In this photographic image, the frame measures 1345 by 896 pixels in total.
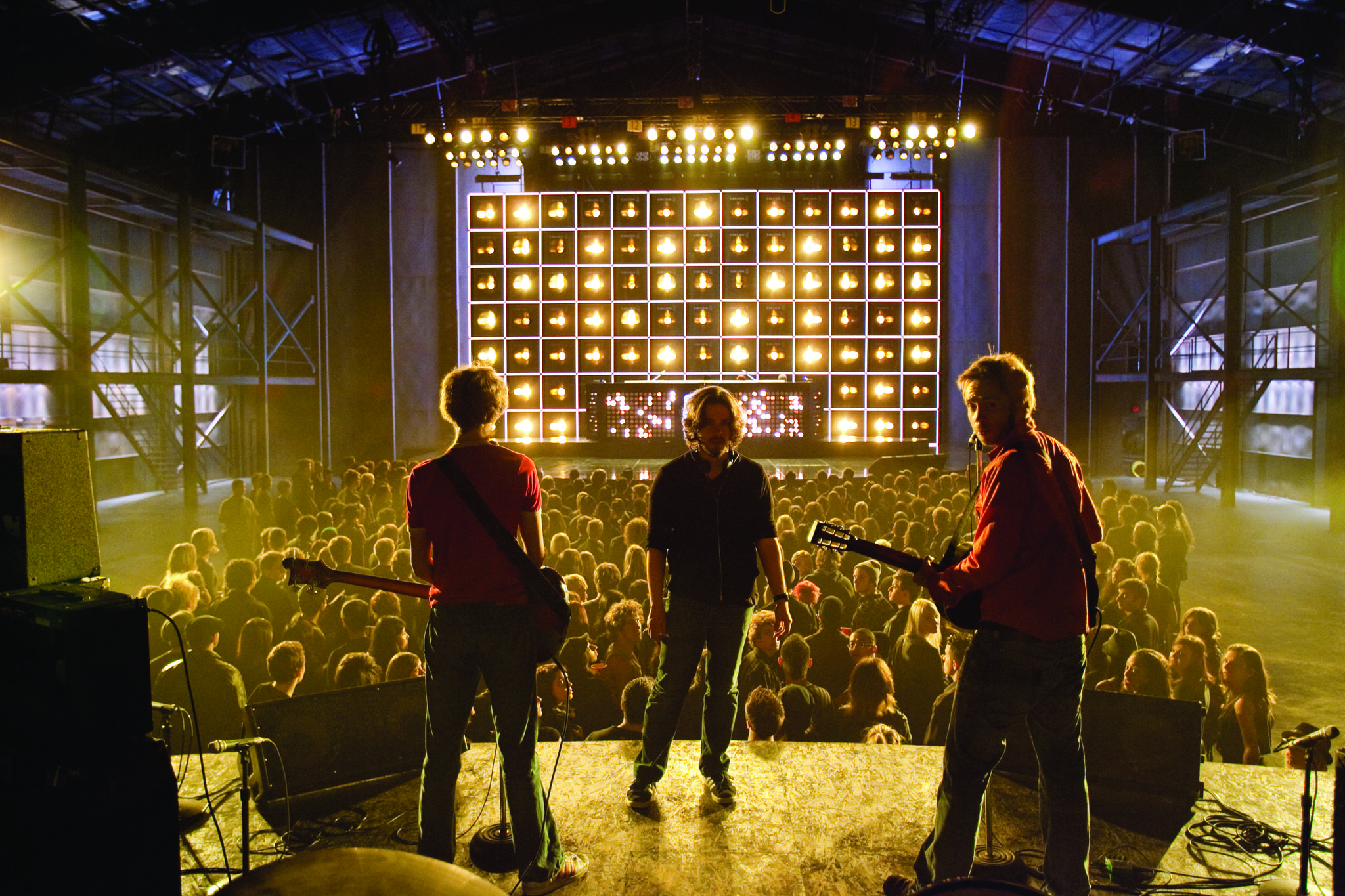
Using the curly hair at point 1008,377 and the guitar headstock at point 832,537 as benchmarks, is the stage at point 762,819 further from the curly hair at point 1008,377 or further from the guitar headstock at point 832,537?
the curly hair at point 1008,377

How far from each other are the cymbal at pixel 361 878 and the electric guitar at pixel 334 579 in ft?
4.89

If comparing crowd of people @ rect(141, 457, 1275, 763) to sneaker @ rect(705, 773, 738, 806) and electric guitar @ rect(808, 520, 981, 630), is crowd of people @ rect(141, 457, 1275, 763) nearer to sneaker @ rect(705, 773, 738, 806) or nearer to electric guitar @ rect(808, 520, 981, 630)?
sneaker @ rect(705, 773, 738, 806)

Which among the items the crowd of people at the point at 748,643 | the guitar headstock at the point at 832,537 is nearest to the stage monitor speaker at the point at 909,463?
the crowd of people at the point at 748,643

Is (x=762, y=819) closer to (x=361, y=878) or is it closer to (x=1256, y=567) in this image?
(x=361, y=878)

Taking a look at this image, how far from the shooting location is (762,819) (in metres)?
3.46

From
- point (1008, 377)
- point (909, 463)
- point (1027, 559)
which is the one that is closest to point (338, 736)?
point (1027, 559)

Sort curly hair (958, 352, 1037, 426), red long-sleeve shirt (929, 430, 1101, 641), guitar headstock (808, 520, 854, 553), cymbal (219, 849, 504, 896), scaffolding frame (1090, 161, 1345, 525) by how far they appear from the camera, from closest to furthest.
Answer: cymbal (219, 849, 504, 896) < red long-sleeve shirt (929, 430, 1101, 641) < curly hair (958, 352, 1037, 426) < guitar headstock (808, 520, 854, 553) < scaffolding frame (1090, 161, 1345, 525)

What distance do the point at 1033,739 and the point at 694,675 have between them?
4.53ft

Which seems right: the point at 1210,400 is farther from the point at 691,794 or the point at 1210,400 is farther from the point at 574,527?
→ the point at 691,794

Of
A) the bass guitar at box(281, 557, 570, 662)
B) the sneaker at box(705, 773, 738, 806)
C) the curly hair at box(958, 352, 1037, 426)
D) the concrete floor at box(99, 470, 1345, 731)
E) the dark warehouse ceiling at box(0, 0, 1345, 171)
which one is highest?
the dark warehouse ceiling at box(0, 0, 1345, 171)

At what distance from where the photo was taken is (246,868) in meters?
3.03

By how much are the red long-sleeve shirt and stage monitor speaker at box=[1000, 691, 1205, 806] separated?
1.19 m

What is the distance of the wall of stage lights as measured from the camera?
2020 centimetres

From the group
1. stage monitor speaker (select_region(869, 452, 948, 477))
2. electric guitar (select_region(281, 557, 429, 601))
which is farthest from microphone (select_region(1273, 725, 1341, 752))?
stage monitor speaker (select_region(869, 452, 948, 477))
